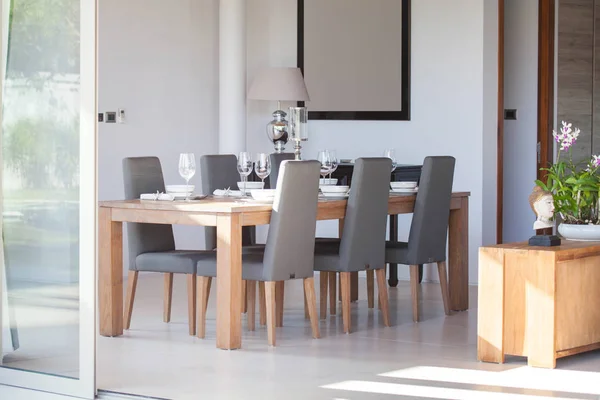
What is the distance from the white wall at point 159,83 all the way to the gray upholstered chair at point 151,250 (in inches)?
71.3

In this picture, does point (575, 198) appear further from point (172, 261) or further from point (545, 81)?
point (545, 81)

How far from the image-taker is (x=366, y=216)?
5.85m

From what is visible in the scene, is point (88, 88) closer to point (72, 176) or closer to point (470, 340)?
point (72, 176)

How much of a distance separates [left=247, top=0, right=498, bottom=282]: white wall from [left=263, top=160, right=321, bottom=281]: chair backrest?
271 cm

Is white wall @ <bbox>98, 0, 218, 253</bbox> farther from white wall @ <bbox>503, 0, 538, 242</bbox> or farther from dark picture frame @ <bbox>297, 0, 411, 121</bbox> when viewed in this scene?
white wall @ <bbox>503, 0, 538, 242</bbox>

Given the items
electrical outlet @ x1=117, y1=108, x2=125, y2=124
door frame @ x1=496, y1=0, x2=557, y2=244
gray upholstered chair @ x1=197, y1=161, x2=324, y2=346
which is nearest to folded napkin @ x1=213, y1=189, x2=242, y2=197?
gray upholstered chair @ x1=197, y1=161, x2=324, y2=346

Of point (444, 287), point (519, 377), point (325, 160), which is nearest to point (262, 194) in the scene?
point (325, 160)

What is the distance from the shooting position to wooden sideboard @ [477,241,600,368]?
485 centimetres

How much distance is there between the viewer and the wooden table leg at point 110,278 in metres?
5.62

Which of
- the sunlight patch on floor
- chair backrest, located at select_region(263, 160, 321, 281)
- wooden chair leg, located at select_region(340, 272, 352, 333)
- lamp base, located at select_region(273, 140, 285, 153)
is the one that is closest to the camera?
the sunlight patch on floor

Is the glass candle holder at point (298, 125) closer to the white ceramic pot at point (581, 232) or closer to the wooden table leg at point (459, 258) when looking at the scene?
the wooden table leg at point (459, 258)

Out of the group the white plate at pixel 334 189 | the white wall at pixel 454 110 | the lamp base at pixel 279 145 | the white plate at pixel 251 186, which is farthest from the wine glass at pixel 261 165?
the lamp base at pixel 279 145

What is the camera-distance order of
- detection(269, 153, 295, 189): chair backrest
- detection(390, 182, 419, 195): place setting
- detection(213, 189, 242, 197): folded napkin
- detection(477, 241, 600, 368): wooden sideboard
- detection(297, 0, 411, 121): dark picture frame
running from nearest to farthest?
1. detection(477, 241, 600, 368): wooden sideboard
2. detection(213, 189, 242, 197): folded napkin
3. detection(390, 182, 419, 195): place setting
4. detection(269, 153, 295, 189): chair backrest
5. detection(297, 0, 411, 121): dark picture frame

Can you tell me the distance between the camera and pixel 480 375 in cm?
471
